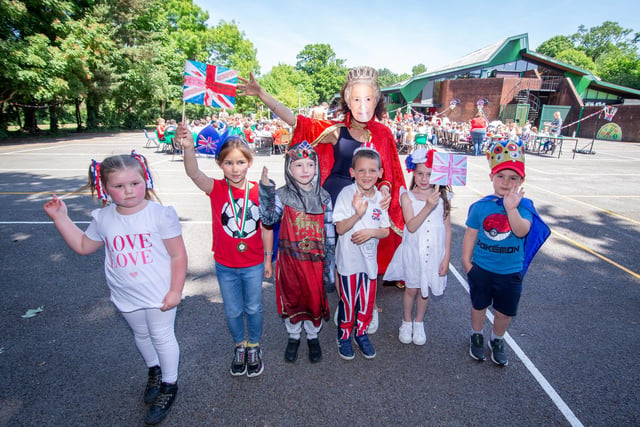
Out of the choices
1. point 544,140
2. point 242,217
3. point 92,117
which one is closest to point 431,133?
point 544,140

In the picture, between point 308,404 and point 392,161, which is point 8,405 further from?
point 392,161

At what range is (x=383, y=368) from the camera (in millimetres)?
2826

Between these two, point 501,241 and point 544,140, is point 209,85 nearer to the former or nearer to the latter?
point 501,241

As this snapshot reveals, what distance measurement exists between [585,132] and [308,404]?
35.3 meters

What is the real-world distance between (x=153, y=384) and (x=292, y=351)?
1.09 m

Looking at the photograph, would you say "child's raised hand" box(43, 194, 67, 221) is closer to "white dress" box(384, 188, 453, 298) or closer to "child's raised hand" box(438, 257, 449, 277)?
"white dress" box(384, 188, 453, 298)

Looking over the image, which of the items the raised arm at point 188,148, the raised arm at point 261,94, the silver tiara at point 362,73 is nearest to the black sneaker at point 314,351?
the raised arm at point 188,148


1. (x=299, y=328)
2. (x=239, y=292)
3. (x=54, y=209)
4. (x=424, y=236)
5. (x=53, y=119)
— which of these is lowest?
(x=299, y=328)

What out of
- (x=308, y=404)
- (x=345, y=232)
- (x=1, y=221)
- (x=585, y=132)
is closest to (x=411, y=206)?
(x=345, y=232)

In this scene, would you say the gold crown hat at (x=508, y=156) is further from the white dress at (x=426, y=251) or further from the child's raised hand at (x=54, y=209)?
the child's raised hand at (x=54, y=209)

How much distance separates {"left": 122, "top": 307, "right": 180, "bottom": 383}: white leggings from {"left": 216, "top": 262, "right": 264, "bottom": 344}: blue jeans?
1.30 feet

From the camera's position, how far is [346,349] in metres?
2.93

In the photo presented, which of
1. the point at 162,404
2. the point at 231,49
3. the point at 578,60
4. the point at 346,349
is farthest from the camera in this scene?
the point at 578,60

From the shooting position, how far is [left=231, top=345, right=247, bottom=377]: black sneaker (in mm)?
2711
